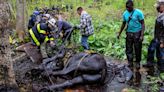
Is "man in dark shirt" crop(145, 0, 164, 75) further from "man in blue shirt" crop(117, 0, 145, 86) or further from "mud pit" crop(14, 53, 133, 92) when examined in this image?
"mud pit" crop(14, 53, 133, 92)

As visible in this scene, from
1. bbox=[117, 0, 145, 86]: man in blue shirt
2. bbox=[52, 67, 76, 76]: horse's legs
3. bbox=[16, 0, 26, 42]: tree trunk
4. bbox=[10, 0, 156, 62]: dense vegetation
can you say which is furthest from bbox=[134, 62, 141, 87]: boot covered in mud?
bbox=[16, 0, 26, 42]: tree trunk

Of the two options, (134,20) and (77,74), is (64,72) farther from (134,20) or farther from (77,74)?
(134,20)

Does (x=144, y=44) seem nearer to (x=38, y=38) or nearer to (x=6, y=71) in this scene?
(x=38, y=38)

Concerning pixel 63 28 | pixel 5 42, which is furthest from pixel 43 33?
pixel 5 42

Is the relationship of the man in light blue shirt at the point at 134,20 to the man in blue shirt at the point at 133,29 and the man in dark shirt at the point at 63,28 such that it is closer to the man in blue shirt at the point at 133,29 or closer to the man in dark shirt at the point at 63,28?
the man in blue shirt at the point at 133,29

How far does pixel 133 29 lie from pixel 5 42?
357 centimetres

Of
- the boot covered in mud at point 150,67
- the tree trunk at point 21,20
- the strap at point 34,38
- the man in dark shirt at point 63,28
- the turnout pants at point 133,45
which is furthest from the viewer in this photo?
the tree trunk at point 21,20

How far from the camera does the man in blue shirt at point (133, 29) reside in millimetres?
8730

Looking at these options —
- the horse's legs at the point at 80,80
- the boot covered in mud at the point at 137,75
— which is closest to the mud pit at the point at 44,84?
the horse's legs at the point at 80,80

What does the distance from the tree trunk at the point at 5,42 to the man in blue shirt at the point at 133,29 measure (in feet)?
10.6

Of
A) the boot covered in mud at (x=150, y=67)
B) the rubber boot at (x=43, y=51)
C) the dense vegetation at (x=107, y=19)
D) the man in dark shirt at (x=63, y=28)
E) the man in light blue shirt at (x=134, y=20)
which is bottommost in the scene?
the boot covered in mud at (x=150, y=67)

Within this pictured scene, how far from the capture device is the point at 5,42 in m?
7.71

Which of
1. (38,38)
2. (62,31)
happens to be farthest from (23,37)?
(38,38)

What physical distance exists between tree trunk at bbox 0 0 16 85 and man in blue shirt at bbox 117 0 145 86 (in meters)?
3.22
